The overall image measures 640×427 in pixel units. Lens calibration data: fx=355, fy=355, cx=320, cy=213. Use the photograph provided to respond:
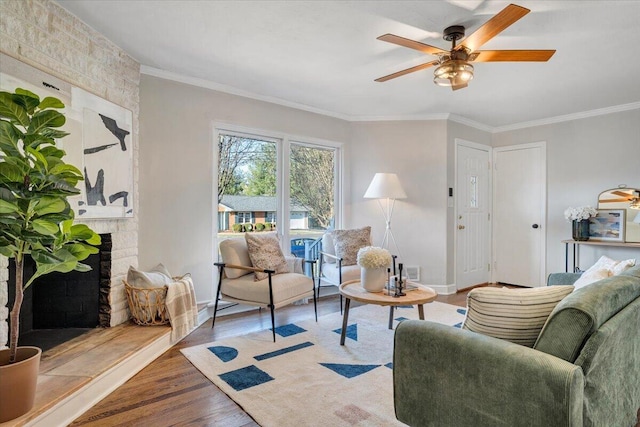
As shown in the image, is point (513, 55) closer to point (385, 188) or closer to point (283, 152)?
point (385, 188)

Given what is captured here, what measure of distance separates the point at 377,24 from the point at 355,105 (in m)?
1.92

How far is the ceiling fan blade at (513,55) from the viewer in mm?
2242

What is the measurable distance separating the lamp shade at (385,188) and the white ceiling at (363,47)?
2.98 ft

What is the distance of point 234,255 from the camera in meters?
3.34

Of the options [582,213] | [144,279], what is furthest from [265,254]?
[582,213]

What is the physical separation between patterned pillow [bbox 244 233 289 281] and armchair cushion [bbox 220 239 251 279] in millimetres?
83

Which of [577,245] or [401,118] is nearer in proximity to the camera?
[577,245]

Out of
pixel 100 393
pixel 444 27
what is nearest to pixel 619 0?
pixel 444 27

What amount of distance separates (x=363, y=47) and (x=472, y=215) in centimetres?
328

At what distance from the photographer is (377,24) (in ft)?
8.07

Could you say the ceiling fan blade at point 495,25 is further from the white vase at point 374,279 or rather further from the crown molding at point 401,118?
the crown molding at point 401,118

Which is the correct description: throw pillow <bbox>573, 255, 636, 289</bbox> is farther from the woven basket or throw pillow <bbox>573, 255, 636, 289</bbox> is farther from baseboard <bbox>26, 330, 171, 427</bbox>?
the woven basket

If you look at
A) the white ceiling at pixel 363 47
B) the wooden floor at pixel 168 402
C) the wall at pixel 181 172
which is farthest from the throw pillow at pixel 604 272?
the wall at pixel 181 172

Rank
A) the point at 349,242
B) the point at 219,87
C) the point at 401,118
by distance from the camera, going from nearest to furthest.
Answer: the point at 219,87 → the point at 349,242 → the point at 401,118
